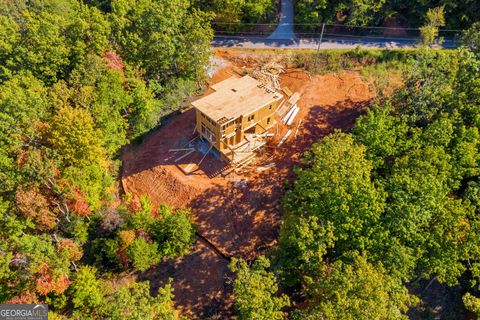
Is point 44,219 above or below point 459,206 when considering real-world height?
below

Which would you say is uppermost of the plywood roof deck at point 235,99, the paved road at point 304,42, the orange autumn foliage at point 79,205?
the paved road at point 304,42

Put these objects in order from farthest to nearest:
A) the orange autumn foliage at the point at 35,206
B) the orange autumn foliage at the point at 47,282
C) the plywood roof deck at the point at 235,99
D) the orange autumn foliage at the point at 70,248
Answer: the plywood roof deck at the point at 235,99 → the orange autumn foliage at the point at 70,248 → the orange autumn foliage at the point at 35,206 → the orange autumn foliage at the point at 47,282

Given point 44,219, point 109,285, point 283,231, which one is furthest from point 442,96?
point 44,219

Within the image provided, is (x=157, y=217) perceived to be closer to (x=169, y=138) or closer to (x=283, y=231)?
(x=169, y=138)

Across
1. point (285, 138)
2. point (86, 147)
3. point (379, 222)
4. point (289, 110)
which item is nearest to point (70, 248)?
point (86, 147)

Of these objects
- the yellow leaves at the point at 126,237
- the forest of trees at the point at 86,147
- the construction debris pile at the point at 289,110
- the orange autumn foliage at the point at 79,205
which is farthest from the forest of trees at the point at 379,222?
the orange autumn foliage at the point at 79,205

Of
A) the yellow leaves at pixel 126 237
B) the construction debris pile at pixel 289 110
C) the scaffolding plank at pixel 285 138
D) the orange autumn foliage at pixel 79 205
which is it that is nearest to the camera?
the yellow leaves at pixel 126 237

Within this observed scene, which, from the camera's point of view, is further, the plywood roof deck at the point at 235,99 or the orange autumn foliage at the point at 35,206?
the plywood roof deck at the point at 235,99

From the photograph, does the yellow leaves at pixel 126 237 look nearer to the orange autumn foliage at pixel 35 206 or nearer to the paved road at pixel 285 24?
the orange autumn foliage at pixel 35 206
